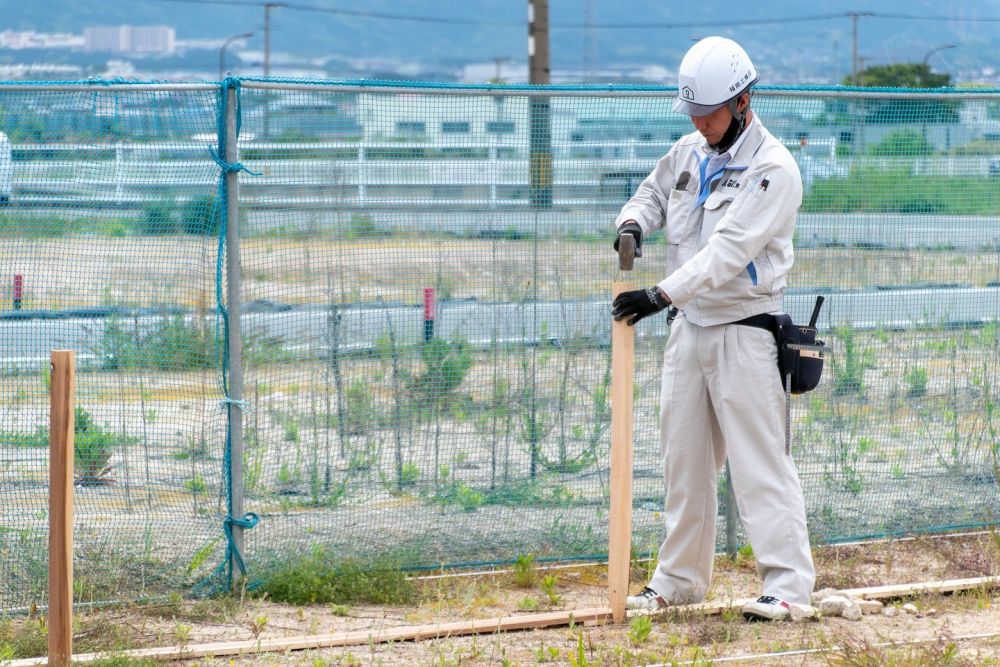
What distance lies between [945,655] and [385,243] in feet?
9.25

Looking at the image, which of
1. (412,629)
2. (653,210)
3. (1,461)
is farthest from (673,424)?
(1,461)

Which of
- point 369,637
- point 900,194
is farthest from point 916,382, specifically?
point 369,637

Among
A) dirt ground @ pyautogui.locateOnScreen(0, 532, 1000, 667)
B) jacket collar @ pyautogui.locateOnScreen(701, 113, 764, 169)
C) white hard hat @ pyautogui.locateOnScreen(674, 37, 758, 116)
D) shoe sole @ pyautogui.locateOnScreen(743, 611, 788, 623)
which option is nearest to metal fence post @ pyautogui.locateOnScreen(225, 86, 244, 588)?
dirt ground @ pyautogui.locateOnScreen(0, 532, 1000, 667)

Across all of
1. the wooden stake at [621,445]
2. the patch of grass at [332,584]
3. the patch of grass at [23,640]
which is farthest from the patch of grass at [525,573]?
the patch of grass at [23,640]

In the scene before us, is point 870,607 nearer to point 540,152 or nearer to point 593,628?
point 593,628

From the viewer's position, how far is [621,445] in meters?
4.77

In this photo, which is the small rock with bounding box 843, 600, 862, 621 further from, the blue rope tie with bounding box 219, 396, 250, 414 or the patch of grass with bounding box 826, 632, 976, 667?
the blue rope tie with bounding box 219, 396, 250, 414

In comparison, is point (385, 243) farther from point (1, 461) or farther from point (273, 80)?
point (1, 461)

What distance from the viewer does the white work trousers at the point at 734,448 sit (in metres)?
4.81

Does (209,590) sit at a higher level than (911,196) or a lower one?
lower

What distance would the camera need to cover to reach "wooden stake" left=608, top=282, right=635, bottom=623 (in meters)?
4.73

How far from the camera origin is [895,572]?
19.2 feet

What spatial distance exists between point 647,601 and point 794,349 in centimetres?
Answer: 119

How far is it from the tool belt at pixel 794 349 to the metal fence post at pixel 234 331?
6.86 feet
